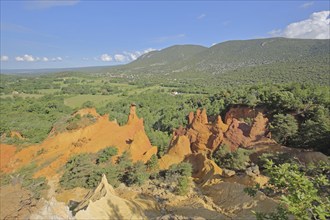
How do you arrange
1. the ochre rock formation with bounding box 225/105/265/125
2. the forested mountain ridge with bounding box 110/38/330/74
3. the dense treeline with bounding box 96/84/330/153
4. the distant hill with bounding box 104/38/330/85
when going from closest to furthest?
the dense treeline with bounding box 96/84/330/153 < the ochre rock formation with bounding box 225/105/265/125 < the distant hill with bounding box 104/38/330/85 < the forested mountain ridge with bounding box 110/38/330/74

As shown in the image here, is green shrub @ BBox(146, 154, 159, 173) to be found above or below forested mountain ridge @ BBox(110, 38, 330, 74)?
below

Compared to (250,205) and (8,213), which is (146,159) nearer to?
(250,205)

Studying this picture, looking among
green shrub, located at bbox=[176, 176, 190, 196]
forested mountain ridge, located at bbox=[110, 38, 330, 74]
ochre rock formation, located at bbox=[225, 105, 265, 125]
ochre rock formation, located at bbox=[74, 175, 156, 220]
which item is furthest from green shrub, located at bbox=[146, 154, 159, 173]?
forested mountain ridge, located at bbox=[110, 38, 330, 74]

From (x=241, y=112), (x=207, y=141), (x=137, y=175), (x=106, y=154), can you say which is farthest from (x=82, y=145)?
(x=241, y=112)

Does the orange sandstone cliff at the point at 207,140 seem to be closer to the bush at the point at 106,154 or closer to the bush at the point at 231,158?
the bush at the point at 231,158

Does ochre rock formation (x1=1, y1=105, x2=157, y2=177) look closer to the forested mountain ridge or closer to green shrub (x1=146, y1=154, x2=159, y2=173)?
green shrub (x1=146, y1=154, x2=159, y2=173)

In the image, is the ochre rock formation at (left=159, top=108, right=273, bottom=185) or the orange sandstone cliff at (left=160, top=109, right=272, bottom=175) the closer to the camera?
the ochre rock formation at (left=159, top=108, right=273, bottom=185)

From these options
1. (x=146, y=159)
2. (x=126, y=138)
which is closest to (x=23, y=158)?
(x=126, y=138)
